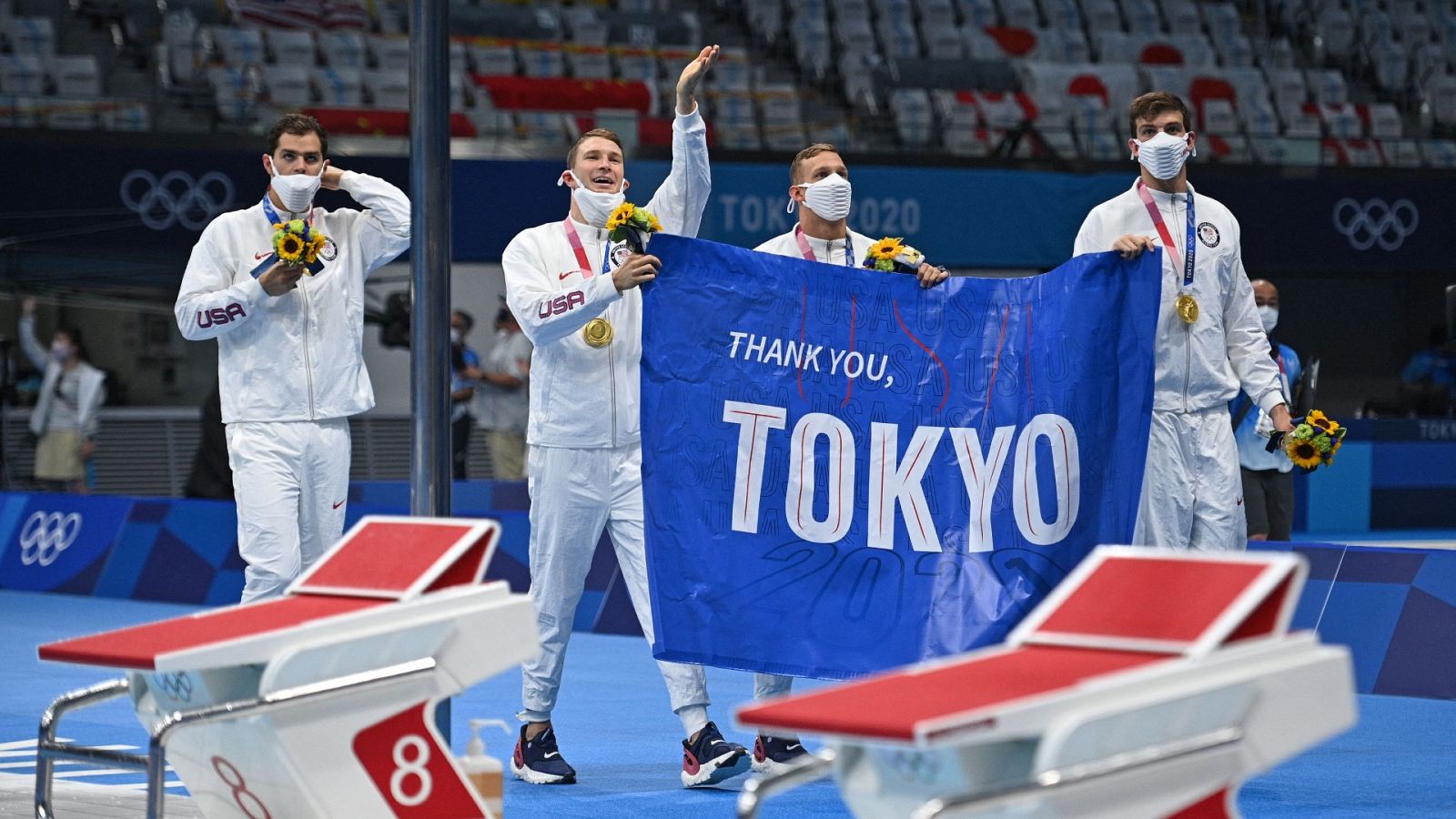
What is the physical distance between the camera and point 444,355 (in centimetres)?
530

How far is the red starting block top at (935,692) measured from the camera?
3.16m

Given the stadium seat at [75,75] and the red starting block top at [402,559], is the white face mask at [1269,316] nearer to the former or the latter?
the red starting block top at [402,559]

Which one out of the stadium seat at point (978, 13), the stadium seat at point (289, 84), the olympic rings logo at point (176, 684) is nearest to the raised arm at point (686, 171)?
the olympic rings logo at point (176, 684)

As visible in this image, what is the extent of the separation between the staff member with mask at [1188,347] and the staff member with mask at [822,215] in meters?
0.83

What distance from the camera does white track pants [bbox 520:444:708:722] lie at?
258 inches

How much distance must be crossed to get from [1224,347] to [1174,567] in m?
3.00

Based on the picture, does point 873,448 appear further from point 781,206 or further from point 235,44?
point 235,44

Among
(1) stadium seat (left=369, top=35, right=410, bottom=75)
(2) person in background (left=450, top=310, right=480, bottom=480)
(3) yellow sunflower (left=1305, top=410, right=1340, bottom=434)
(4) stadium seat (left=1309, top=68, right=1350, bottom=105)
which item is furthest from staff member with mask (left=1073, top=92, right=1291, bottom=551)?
(4) stadium seat (left=1309, top=68, right=1350, bottom=105)

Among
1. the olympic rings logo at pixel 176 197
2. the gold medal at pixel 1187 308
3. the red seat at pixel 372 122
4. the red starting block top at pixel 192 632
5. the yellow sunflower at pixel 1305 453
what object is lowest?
the red starting block top at pixel 192 632

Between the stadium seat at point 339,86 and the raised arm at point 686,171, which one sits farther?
the stadium seat at point 339,86

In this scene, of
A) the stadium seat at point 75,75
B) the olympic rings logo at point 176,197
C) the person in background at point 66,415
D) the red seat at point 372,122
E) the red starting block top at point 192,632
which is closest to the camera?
the red starting block top at point 192,632

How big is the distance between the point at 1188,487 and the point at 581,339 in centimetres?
213

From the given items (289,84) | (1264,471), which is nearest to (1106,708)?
(1264,471)

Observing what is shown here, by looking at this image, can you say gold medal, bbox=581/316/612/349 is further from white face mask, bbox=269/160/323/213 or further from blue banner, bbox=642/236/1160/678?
white face mask, bbox=269/160/323/213
